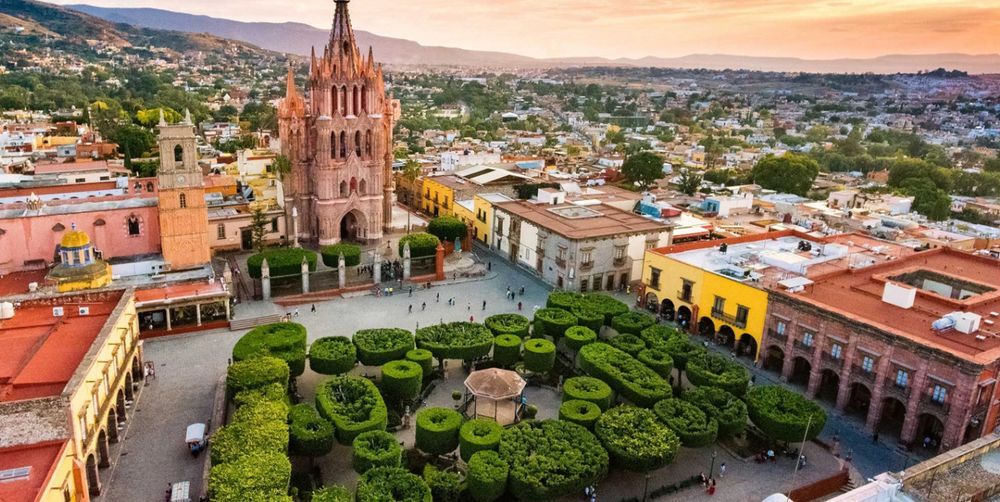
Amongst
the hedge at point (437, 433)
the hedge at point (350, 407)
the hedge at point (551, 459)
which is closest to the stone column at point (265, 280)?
the hedge at point (350, 407)

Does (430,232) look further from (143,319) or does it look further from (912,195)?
(912,195)

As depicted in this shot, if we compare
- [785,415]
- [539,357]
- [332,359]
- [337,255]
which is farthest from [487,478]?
[337,255]

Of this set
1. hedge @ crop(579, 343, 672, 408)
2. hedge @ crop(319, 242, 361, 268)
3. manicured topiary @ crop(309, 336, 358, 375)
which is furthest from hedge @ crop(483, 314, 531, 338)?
hedge @ crop(319, 242, 361, 268)

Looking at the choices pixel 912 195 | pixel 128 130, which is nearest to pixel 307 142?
pixel 128 130

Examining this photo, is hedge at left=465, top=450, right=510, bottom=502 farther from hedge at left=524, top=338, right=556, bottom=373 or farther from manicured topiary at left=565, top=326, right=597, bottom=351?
manicured topiary at left=565, top=326, right=597, bottom=351

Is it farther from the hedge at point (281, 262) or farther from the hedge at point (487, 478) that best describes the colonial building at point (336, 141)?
the hedge at point (487, 478)

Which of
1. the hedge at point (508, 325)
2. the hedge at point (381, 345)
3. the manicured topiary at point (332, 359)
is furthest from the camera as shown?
the hedge at point (508, 325)
